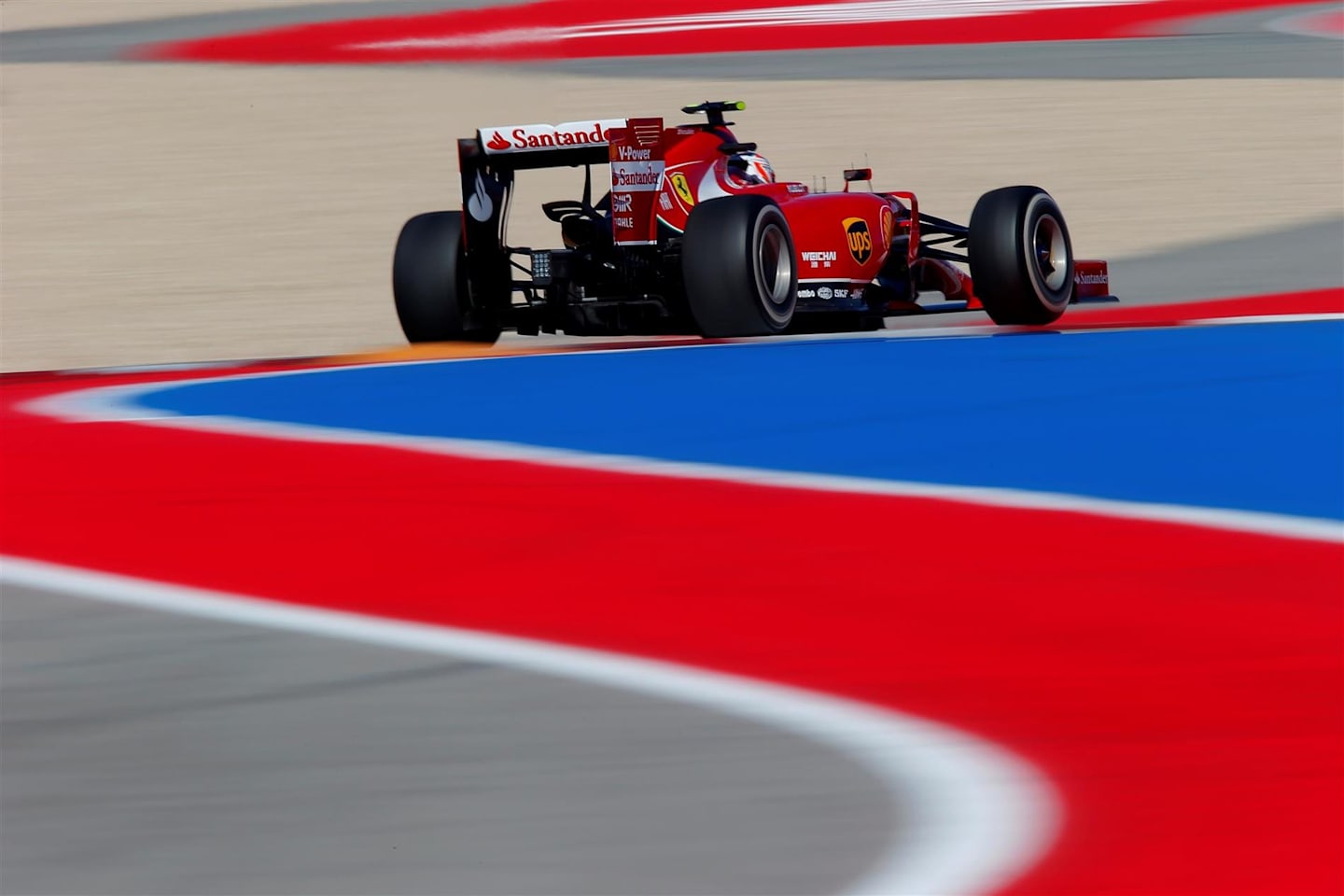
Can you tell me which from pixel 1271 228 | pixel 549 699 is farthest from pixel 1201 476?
pixel 1271 228

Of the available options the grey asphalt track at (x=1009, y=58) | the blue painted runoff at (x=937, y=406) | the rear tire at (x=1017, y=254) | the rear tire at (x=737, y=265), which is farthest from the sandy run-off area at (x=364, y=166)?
the rear tire at (x=1017, y=254)

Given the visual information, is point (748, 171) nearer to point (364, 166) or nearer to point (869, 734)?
point (869, 734)

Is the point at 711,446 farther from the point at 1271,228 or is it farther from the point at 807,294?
the point at 1271,228

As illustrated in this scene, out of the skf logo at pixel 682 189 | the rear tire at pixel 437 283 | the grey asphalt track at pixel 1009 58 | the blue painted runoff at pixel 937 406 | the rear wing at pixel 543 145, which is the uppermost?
the grey asphalt track at pixel 1009 58

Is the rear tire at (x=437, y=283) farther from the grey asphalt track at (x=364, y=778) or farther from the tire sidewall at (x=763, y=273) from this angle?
the grey asphalt track at (x=364, y=778)

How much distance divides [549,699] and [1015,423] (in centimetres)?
347

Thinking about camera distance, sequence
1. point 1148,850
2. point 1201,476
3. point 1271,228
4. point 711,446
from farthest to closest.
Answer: point 1271,228 → point 711,446 → point 1201,476 → point 1148,850

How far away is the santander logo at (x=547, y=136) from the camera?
10539 mm

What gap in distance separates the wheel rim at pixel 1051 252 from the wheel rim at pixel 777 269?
1.19m

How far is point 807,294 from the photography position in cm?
1046

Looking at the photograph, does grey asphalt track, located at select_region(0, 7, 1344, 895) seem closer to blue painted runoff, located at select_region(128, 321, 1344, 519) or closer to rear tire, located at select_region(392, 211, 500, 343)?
blue painted runoff, located at select_region(128, 321, 1344, 519)

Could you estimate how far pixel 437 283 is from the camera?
35.6 ft

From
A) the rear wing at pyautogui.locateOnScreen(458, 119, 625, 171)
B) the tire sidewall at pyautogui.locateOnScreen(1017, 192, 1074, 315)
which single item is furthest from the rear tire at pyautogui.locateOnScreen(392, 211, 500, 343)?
the tire sidewall at pyautogui.locateOnScreen(1017, 192, 1074, 315)

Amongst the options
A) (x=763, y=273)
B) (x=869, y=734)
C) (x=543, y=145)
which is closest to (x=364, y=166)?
(x=543, y=145)
